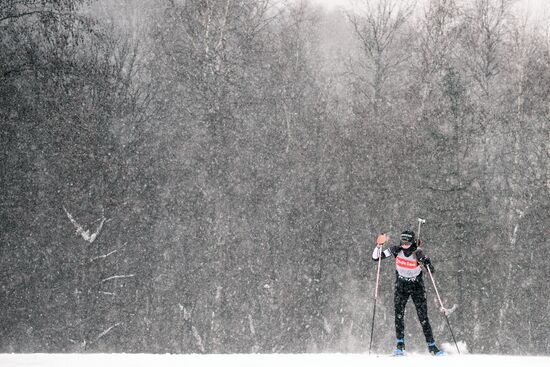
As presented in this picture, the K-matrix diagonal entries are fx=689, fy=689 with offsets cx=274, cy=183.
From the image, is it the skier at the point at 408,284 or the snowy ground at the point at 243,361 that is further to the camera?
the skier at the point at 408,284

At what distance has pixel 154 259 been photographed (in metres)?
26.7

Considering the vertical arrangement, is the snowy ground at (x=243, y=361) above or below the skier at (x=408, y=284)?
below

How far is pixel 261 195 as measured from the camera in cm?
2800

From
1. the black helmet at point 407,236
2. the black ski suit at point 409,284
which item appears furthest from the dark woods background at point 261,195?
the black helmet at point 407,236

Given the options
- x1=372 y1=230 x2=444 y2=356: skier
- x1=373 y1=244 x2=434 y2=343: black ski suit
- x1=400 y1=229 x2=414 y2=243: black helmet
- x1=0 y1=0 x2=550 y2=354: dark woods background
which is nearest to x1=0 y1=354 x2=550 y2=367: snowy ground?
x1=372 y1=230 x2=444 y2=356: skier

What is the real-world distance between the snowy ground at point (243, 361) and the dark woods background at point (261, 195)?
15016 millimetres

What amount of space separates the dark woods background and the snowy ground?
15016mm

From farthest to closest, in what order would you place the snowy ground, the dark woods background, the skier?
the dark woods background → the skier → the snowy ground

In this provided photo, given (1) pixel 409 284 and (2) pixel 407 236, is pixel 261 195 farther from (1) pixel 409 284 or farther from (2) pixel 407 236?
(2) pixel 407 236

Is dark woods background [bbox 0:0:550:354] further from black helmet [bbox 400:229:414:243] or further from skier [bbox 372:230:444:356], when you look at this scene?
black helmet [bbox 400:229:414:243]

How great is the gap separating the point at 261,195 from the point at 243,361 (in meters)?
19.3

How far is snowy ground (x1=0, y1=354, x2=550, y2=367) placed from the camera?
8398mm

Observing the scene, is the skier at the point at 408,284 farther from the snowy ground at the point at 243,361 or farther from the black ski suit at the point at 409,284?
the snowy ground at the point at 243,361

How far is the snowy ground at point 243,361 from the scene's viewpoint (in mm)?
8398
